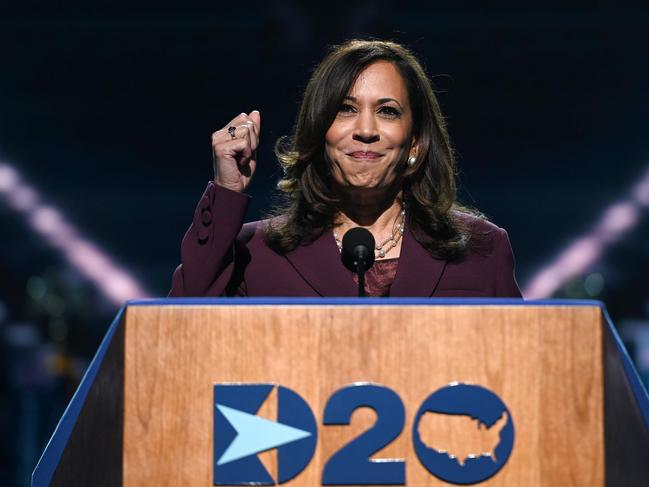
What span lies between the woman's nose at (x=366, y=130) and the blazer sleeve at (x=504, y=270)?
27cm

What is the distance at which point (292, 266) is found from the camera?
5.95 ft

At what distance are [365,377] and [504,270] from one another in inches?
30.2

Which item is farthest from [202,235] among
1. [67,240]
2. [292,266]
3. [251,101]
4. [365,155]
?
[67,240]

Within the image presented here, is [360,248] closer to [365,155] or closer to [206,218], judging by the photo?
[206,218]

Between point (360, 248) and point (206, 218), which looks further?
point (206, 218)

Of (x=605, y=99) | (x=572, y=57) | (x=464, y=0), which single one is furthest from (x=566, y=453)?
(x=605, y=99)

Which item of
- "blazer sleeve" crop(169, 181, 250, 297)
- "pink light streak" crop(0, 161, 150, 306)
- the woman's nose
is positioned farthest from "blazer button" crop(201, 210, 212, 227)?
"pink light streak" crop(0, 161, 150, 306)

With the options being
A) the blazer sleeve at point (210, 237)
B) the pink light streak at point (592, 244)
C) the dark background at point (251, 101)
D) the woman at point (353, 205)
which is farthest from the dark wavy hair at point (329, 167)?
the pink light streak at point (592, 244)

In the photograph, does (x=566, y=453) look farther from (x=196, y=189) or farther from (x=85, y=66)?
(x=196, y=189)

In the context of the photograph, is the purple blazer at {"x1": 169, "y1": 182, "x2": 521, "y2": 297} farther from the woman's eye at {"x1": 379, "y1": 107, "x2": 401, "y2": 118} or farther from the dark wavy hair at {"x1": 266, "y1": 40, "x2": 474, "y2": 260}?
the woman's eye at {"x1": 379, "y1": 107, "x2": 401, "y2": 118}

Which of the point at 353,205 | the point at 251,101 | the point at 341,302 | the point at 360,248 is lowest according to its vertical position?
the point at 341,302

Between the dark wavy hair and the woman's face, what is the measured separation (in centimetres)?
2

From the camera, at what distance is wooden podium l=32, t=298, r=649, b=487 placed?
43.4 inches

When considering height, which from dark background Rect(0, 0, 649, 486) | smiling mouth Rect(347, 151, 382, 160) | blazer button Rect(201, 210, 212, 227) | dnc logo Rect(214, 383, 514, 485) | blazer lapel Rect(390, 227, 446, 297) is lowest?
dnc logo Rect(214, 383, 514, 485)
